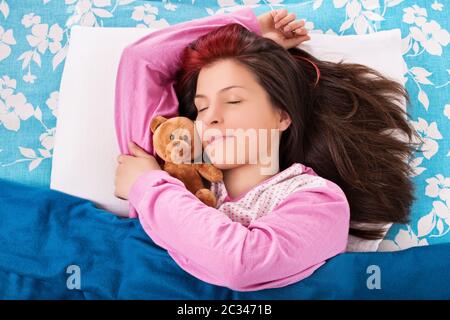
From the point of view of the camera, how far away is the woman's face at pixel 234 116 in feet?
3.86

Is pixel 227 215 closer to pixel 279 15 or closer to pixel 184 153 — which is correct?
pixel 184 153

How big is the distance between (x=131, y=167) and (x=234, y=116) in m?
0.23

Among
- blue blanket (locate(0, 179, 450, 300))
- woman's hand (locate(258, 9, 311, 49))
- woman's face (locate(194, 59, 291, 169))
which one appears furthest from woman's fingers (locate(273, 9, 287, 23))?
blue blanket (locate(0, 179, 450, 300))

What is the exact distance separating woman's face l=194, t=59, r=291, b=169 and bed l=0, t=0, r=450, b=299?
225 mm

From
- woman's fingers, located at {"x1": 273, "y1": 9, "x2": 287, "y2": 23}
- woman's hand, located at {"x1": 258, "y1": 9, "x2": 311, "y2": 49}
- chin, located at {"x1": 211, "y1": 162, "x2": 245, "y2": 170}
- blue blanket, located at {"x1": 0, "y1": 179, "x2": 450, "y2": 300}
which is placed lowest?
→ blue blanket, located at {"x1": 0, "y1": 179, "x2": 450, "y2": 300}

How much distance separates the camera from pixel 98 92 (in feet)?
4.42

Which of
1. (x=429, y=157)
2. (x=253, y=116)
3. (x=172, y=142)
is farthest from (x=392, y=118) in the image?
(x=172, y=142)

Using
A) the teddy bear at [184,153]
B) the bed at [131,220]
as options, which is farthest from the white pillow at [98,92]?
the teddy bear at [184,153]

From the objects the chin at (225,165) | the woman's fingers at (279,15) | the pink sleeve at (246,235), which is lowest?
the pink sleeve at (246,235)

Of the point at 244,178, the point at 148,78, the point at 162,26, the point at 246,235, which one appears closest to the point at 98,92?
the point at 148,78

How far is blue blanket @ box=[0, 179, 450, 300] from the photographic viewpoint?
44.1 inches

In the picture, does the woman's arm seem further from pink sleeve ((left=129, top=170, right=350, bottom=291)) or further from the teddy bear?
pink sleeve ((left=129, top=170, right=350, bottom=291))

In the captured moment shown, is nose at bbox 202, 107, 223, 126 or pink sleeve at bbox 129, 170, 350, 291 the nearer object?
pink sleeve at bbox 129, 170, 350, 291

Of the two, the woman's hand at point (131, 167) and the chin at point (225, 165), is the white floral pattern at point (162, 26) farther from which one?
the chin at point (225, 165)
